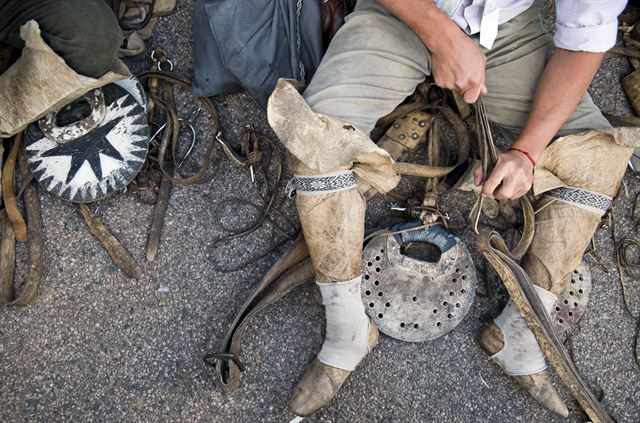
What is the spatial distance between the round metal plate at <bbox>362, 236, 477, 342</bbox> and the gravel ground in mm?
114

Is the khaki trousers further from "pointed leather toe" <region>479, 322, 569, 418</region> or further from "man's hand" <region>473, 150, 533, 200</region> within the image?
"pointed leather toe" <region>479, 322, 569, 418</region>

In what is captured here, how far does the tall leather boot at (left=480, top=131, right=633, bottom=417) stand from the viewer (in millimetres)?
2168

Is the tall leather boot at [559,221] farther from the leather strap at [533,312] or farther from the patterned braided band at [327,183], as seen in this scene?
the patterned braided band at [327,183]

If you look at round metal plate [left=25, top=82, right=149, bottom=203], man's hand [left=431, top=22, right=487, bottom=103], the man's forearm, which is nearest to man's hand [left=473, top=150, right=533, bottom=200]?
the man's forearm

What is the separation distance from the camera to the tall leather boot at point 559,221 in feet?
7.11

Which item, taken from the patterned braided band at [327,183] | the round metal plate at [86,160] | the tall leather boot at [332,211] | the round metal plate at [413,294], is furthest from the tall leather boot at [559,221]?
the round metal plate at [86,160]

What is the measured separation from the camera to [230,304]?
248 centimetres

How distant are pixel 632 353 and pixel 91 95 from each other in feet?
9.21

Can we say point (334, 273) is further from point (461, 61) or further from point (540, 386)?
point (540, 386)

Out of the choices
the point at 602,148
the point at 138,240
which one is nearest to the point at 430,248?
the point at 602,148

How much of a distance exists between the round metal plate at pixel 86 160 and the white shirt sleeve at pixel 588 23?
1774mm

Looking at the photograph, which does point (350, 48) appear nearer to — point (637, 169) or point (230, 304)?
point (230, 304)

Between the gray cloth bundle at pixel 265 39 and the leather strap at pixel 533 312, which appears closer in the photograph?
the leather strap at pixel 533 312

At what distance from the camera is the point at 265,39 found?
7.81 feet
